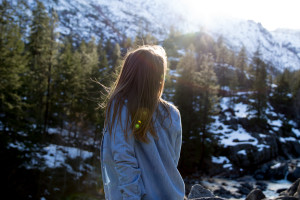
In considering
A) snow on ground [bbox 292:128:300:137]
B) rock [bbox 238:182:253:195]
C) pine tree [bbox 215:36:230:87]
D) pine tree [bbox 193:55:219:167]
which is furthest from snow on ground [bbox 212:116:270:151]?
pine tree [bbox 215:36:230:87]

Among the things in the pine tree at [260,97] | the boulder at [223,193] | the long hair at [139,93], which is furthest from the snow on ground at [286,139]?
the long hair at [139,93]

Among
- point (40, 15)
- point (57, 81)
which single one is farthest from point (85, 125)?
point (40, 15)

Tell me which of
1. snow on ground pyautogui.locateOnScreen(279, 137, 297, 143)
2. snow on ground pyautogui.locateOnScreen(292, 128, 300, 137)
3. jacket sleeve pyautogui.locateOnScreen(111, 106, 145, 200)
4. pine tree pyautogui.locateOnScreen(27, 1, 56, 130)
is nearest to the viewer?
jacket sleeve pyautogui.locateOnScreen(111, 106, 145, 200)

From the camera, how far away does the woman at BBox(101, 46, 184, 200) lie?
5.41 feet

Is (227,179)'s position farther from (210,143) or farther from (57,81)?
(57,81)

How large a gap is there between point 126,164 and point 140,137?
23 centimetres

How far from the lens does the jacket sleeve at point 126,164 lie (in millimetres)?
1598

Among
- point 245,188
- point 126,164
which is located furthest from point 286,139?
point 126,164

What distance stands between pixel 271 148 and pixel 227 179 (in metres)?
10.2

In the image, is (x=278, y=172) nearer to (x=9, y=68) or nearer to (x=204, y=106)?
(x=204, y=106)

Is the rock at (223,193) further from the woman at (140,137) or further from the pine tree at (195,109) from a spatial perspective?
the woman at (140,137)

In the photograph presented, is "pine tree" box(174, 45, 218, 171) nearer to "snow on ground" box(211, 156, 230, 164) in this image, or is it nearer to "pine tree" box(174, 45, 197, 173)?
"pine tree" box(174, 45, 197, 173)

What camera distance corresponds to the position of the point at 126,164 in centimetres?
162

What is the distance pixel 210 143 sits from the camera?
73.4ft
